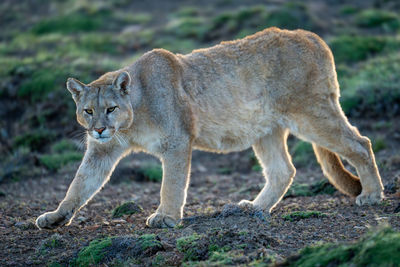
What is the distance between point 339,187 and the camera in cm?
766

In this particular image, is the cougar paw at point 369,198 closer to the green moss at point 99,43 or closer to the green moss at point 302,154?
the green moss at point 302,154

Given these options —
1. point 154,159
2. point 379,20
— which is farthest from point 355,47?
point 154,159

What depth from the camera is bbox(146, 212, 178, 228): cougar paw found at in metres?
6.57

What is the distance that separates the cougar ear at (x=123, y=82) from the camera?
6.76 m

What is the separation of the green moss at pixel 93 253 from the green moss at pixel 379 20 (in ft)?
40.0

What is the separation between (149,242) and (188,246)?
43 centimetres

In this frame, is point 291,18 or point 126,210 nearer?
point 126,210

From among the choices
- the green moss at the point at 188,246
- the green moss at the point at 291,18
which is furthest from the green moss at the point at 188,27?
the green moss at the point at 188,246

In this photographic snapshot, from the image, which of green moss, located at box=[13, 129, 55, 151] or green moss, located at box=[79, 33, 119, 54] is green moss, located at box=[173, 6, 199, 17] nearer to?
green moss, located at box=[79, 33, 119, 54]

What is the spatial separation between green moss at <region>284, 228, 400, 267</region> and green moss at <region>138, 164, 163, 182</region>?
5.66 meters

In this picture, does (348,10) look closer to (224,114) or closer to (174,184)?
(224,114)

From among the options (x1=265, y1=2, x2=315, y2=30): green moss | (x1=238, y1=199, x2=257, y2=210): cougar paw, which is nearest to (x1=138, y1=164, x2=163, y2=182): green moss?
(x1=238, y1=199, x2=257, y2=210): cougar paw

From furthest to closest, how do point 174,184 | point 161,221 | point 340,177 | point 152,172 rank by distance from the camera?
point 152,172 < point 340,177 < point 174,184 < point 161,221

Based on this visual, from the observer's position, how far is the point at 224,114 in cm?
744
